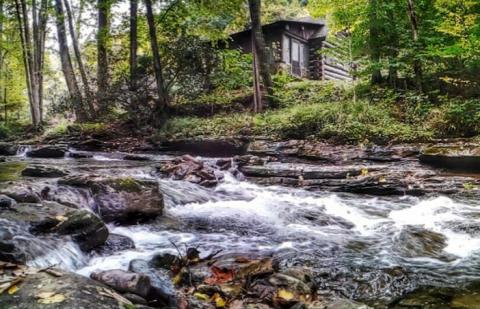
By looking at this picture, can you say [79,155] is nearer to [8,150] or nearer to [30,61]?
[8,150]

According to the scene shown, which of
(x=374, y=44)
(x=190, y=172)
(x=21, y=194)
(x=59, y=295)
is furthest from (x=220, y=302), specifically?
(x=374, y=44)

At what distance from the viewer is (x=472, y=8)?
439 inches

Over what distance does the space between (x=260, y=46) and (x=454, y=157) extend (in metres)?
9.28

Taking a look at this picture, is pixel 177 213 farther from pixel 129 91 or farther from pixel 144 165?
pixel 129 91

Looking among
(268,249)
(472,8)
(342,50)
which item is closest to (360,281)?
(268,249)

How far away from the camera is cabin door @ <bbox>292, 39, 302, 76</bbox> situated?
2347 centimetres

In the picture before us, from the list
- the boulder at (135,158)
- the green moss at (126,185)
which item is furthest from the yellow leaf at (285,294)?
the boulder at (135,158)

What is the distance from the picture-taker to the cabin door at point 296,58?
23469 millimetres

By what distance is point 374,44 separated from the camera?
13.9 meters

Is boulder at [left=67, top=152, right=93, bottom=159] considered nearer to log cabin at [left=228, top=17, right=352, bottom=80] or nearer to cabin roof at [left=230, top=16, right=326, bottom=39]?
log cabin at [left=228, top=17, right=352, bottom=80]

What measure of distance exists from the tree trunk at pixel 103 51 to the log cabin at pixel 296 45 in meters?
7.54

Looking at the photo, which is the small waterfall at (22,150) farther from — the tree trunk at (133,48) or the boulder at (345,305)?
the boulder at (345,305)

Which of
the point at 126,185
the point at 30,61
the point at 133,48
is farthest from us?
the point at 30,61

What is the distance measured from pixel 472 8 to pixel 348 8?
406cm
